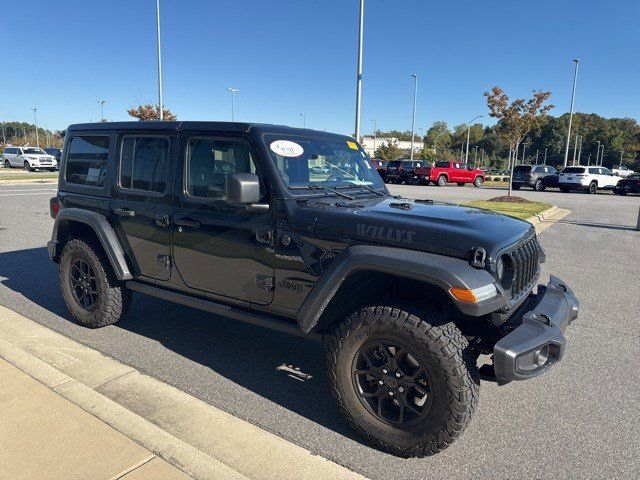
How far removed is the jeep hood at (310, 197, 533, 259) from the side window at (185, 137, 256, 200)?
0.70 meters

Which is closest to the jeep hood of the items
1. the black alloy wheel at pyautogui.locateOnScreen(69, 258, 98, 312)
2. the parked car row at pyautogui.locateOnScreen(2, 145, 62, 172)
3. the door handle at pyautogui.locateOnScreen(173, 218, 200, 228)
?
the door handle at pyautogui.locateOnScreen(173, 218, 200, 228)

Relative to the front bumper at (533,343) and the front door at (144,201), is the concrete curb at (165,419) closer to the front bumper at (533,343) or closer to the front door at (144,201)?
the front door at (144,201)

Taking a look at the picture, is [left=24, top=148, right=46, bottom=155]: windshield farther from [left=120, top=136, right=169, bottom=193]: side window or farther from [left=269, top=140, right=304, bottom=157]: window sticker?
[left=269, top=140, right=304, bottom=157]: window sticker

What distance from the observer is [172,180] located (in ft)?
12.6

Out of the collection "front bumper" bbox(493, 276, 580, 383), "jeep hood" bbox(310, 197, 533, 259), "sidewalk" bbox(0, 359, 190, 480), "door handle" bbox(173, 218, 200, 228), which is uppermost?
"jeep hood" bbox(310, 197, 533, 259)

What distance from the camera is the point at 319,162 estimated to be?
375 cm

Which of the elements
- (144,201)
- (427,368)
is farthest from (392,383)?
(144,201)

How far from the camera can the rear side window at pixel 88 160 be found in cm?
445

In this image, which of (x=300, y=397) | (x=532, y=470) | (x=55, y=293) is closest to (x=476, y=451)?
(x=532, y=470)

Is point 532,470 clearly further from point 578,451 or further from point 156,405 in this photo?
point 156,405

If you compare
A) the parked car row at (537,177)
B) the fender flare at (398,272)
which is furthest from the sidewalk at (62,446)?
the parked car row at (537,177)

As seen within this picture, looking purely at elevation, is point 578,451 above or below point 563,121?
below

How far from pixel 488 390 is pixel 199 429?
6.76ft

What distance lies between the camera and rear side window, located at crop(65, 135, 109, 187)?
4.45 metres
